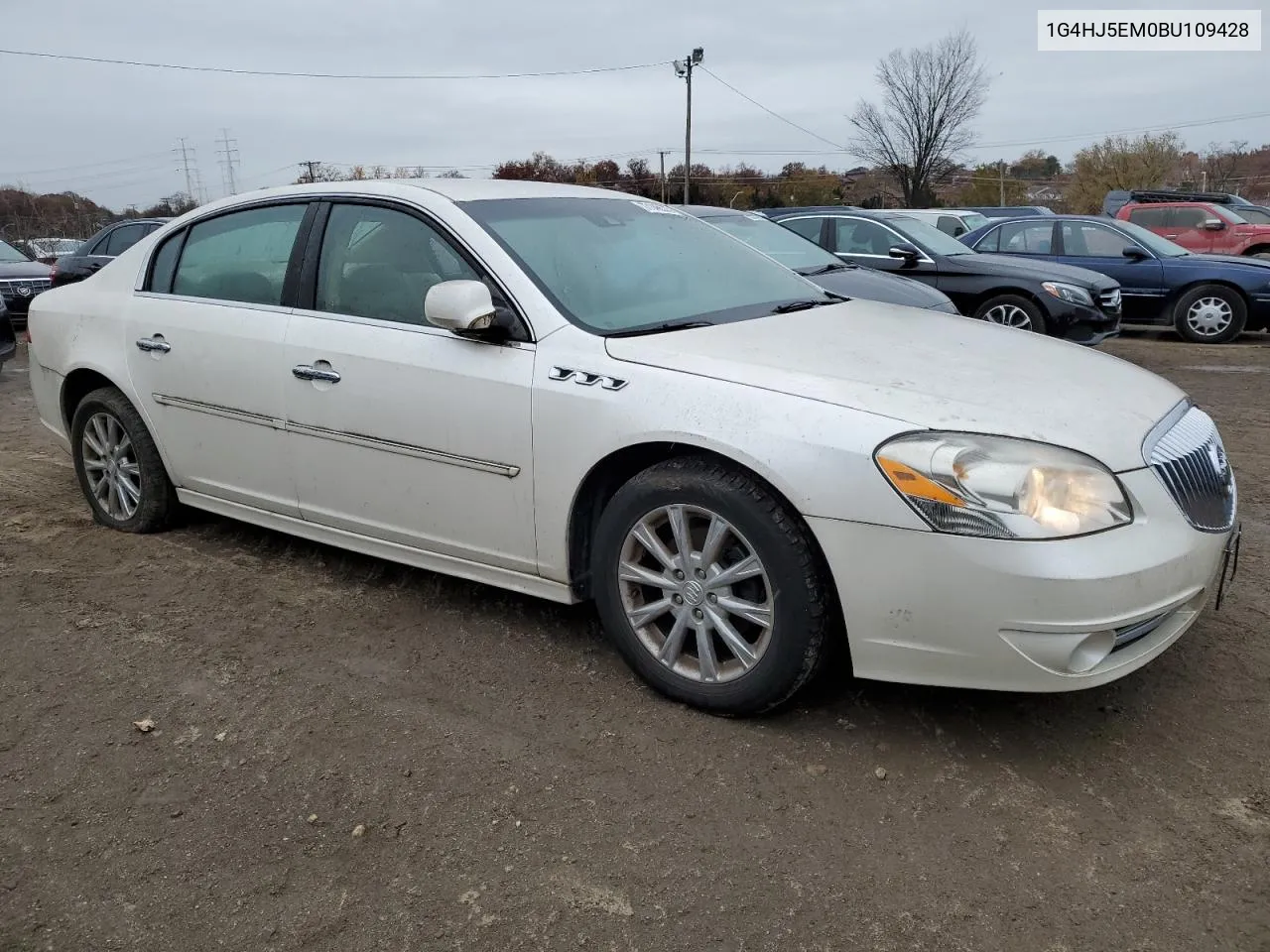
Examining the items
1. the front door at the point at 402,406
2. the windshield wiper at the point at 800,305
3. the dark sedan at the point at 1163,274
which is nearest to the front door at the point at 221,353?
the front door at the point at 402,406

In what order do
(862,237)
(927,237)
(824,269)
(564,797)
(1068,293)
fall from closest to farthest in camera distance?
1. (564,797)
2. (824,269)
3. (1068,293)
4. (927,237)
5. (862,237)

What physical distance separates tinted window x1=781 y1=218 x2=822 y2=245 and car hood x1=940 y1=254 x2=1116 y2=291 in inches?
55.9

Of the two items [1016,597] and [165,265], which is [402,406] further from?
[1016,597]

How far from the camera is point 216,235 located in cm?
442

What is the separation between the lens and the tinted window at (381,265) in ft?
11.8

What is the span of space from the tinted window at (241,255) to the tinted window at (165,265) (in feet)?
0.15

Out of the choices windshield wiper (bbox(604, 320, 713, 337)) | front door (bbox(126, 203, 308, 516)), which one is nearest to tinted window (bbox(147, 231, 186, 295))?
front door (bbox(126, 203, 308, 516))

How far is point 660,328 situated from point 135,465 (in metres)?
2.72

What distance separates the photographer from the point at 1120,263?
11805 mm

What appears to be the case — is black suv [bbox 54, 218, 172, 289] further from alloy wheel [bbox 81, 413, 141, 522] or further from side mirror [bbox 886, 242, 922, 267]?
side mirror [bbox 886, 242, 922, 267]

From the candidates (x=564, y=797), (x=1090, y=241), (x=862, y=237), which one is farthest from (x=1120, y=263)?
(x=564, y=797)

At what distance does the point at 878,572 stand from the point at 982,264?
25.8 ft

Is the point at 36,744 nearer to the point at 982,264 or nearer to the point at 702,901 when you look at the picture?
the point at 702,901

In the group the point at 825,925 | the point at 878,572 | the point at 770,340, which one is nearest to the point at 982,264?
the point at 770,340
